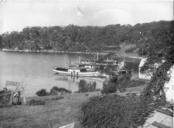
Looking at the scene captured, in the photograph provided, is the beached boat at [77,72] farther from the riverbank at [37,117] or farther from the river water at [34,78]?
the riverbank at [37,117]

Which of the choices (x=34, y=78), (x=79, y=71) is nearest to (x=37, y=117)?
(x=34, y=78)

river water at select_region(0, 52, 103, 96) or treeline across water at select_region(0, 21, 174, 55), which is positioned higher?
treeline across water at select_region(0, 21, 174, 55)

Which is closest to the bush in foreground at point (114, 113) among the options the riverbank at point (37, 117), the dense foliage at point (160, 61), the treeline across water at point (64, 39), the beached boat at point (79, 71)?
the dense foliage at point (160, 61)

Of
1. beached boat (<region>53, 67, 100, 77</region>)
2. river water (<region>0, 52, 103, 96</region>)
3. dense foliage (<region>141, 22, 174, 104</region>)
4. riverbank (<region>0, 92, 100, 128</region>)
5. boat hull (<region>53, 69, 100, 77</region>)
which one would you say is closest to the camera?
dense foliage (<region>141, 22, 174, 104</region>)

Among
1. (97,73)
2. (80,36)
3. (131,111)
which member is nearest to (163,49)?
(131,111)

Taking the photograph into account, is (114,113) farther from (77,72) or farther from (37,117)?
(77,72)

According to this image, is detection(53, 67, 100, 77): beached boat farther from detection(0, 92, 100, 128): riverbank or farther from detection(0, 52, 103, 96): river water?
detection(0, 92, 100, 128): riverbank

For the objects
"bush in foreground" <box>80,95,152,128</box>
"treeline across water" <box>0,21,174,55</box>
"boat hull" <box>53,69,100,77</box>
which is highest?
"treeline across water" <box>0,21,174,55</box>

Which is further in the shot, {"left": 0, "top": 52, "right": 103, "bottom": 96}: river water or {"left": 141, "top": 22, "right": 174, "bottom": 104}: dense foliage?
{"left": 0, "top": 52, "right": 103, "bottom": 96}: river water

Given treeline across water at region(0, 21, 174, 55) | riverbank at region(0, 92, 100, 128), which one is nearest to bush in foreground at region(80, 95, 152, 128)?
riverbank at region(0, 92, 100, 128)
